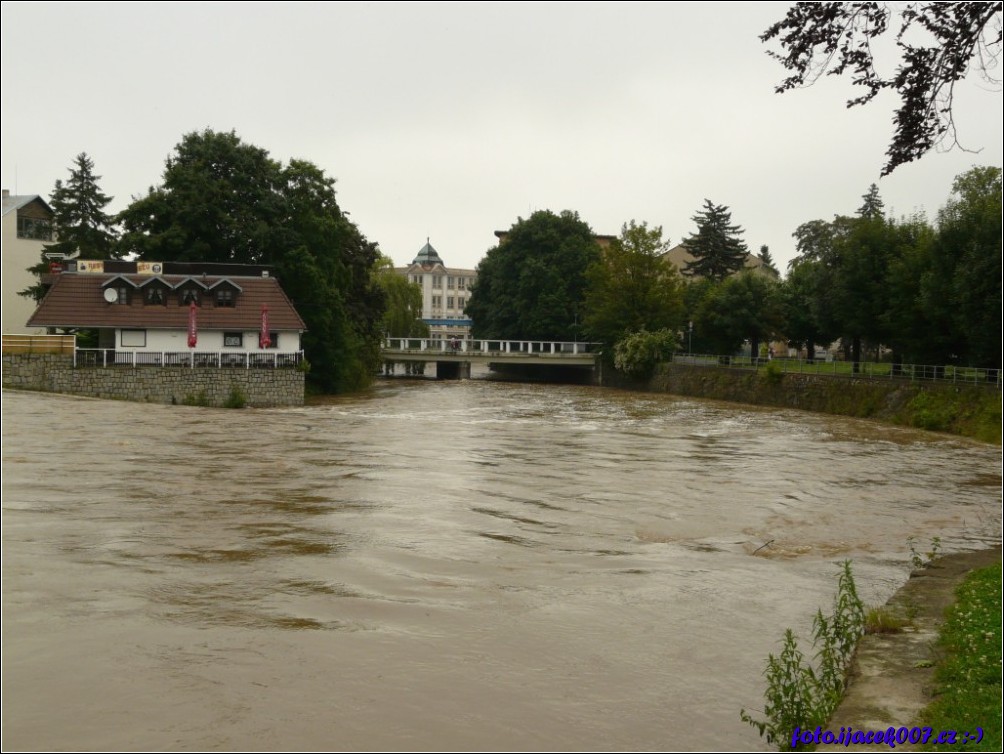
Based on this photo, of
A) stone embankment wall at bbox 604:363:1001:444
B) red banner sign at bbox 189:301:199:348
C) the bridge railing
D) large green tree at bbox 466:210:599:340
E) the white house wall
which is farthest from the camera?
large green tree at bbox 466:210:599:340

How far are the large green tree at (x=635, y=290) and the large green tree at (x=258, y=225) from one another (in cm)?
2333

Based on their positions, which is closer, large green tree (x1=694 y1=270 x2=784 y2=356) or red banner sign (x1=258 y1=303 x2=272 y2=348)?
red banner sign (x1=258 y1=303 x2=272 y2=348)

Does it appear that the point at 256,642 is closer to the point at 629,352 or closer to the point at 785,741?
the point at 785,741

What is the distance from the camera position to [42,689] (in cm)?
933

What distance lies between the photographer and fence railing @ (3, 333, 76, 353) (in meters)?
47.5

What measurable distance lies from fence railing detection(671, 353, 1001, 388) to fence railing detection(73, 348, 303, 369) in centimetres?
2765

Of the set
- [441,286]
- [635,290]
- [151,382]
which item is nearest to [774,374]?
[635,290]

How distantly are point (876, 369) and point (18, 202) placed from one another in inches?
2354

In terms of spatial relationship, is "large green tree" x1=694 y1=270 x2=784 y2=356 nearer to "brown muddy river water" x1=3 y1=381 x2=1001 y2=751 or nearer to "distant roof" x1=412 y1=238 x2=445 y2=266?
"brown muddy river water" x1=3 y1=381 x2=1001 y2=751

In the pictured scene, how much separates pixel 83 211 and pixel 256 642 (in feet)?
208

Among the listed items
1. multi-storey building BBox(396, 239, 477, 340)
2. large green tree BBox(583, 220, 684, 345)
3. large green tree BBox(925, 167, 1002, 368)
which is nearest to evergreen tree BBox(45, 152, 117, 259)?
large green tree BBox(583, 220, 684, 345)

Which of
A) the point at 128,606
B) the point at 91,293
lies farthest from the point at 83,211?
the point at 128,606

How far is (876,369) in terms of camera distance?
52.3m

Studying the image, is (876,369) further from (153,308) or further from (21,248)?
(21,248)
